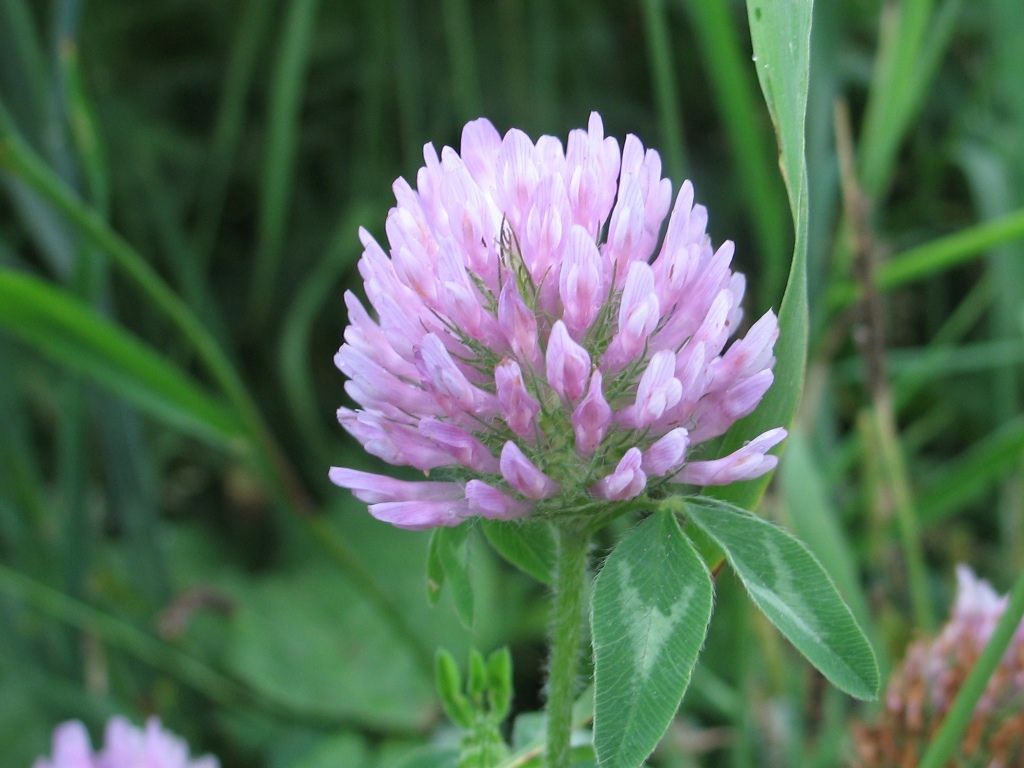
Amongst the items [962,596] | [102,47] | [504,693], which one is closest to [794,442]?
[962,596]

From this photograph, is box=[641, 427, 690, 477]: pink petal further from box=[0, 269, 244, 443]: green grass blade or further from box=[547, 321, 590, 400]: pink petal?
box=[0, 269, 244, 443]: green grass blade

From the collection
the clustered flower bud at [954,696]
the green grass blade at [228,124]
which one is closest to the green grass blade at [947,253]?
the clustered flower bud at [954,696]

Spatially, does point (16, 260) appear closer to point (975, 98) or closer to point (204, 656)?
point (204, 656)

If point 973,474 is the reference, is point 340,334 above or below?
above

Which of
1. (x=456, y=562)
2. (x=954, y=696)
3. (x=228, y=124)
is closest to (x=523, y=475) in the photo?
(x=456, y=562)

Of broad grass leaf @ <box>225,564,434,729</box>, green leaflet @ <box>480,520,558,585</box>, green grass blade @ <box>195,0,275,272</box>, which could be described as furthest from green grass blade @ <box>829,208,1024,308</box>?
green grass blade @ <box>195,0,275,272</box>

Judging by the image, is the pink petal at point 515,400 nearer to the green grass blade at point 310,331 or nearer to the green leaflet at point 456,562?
the green leaflet at point 456,562

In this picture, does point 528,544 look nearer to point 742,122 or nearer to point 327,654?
point 742,122
